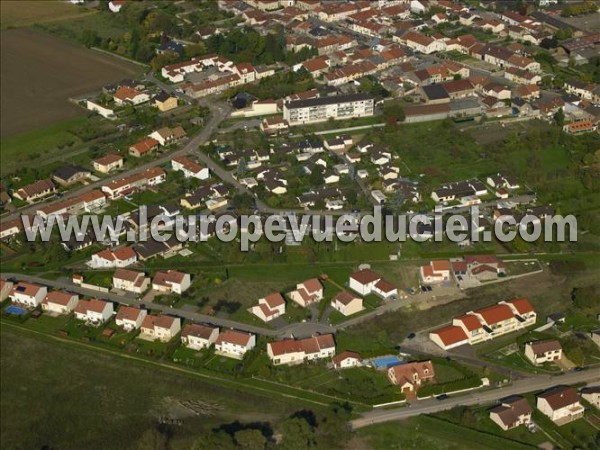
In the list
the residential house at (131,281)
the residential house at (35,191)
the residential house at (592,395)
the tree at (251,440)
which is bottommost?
the residential house at (592,395)

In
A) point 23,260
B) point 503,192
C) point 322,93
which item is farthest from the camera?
point 322,93

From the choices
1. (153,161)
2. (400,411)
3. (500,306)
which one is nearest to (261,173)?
(153,161)

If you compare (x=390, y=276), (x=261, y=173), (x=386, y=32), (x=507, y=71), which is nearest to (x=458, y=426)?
(x=390, y=276)

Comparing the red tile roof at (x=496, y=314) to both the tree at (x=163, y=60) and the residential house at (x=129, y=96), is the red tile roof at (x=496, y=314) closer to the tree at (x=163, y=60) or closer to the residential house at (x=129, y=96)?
the residential house at (x=129, y=96)

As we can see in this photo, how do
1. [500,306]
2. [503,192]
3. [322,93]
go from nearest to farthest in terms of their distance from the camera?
[500,306]
[503,192]
[322,93]

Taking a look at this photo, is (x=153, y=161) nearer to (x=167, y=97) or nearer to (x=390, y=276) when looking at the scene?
(x=167, y=97)

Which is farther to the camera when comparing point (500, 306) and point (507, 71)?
point (507, 71)

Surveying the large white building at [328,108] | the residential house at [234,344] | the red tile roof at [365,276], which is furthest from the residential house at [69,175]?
the red tile roof at [365,276]
